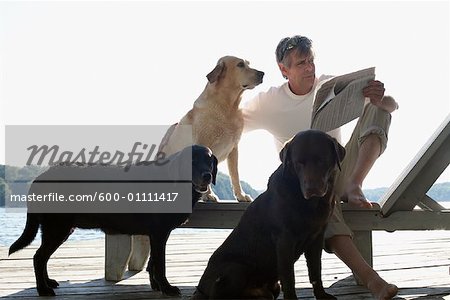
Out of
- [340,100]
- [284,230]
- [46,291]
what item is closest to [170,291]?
[46,291]

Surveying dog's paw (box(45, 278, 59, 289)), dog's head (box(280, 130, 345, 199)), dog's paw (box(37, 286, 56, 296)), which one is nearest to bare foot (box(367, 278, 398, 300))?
dog's head (box(280, 130, 345, 199))

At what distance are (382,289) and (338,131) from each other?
4.44 ft

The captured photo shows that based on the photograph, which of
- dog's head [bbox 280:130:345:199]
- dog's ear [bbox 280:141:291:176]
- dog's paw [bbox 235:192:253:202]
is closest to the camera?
dog's head [bbox 280:130:345:199]

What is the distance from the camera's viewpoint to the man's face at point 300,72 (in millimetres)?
3605

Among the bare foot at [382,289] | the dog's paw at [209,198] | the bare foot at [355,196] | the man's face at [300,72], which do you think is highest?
the man's face at [300,72]

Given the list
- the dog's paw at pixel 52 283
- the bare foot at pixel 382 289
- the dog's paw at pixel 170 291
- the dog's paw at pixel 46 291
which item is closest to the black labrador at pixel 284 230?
the bare foot at pixel 382 289

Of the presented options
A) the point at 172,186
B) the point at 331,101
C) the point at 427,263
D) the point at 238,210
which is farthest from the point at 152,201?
the point at 427,263

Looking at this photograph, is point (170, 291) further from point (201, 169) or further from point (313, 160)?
point (313, 160)

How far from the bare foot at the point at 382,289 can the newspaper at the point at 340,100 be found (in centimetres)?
80

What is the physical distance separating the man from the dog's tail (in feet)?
5.29

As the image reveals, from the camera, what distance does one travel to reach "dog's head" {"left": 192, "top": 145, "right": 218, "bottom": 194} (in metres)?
3.25

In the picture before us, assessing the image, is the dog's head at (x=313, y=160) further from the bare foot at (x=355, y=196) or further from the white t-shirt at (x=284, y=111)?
the white t-shirt at (x=284, y=111)

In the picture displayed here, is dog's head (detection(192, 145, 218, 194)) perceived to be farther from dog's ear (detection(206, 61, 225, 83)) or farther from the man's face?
dog's ear (detection(206, 61, 225, 83))

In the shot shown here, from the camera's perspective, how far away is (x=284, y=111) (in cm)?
383
